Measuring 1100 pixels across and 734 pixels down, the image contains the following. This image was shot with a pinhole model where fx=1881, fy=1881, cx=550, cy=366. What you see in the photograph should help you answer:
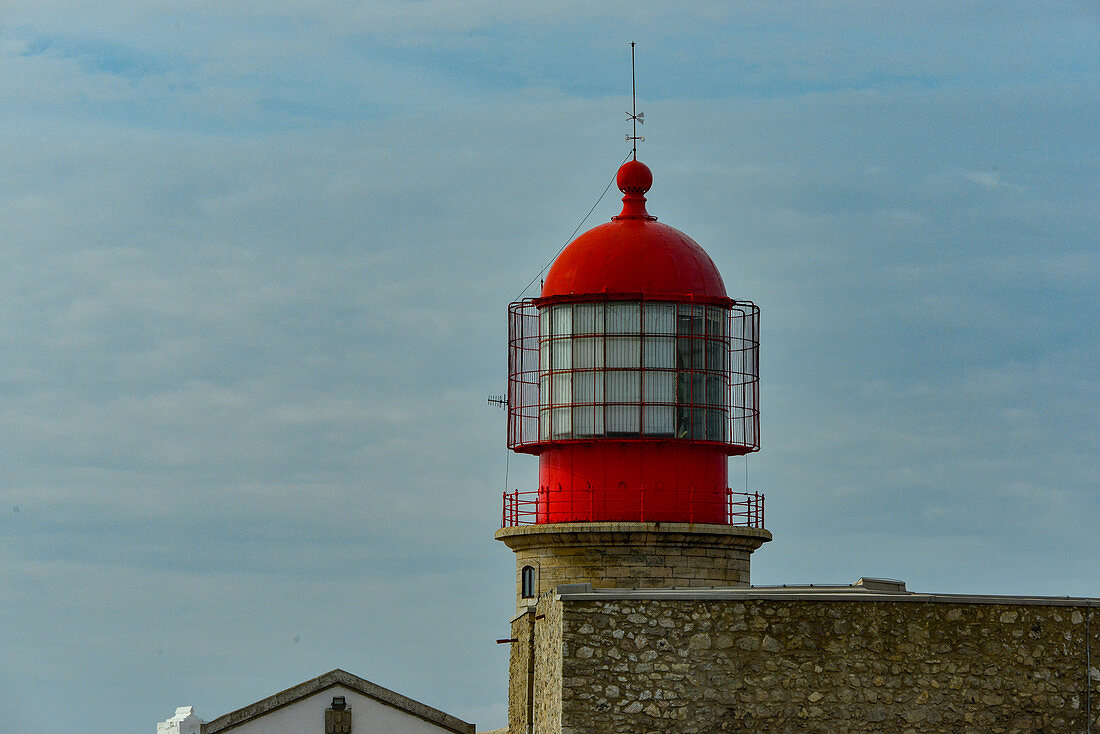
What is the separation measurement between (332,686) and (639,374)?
6.01m

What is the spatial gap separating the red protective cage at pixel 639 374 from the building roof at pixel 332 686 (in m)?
3.91

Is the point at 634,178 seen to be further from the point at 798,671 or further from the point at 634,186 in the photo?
the point at 798,671

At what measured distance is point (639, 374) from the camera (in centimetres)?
2417

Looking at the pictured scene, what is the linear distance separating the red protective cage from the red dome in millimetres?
178

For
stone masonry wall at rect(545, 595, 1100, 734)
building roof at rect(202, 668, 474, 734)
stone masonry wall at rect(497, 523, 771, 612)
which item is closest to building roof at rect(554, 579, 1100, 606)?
stone masonry wall at rect(545, 595, 1100, 734)

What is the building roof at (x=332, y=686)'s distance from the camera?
25141 mm

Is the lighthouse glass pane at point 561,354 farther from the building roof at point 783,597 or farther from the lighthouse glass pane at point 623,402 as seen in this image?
the building roof at point 783,597

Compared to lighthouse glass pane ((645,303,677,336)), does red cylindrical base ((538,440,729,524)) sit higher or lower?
lower

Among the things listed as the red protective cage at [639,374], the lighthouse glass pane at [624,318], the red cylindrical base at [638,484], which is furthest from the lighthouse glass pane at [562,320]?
the red cylindrical base at [638,484]

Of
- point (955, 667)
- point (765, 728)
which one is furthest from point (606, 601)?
point (955, 667)

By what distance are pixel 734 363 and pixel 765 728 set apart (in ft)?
25.3

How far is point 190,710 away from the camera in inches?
1007

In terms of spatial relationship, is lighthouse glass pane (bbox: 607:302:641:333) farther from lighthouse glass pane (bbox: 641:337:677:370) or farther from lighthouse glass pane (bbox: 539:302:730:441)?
lighthouse glass pane (bbox: 641:337:677:370)

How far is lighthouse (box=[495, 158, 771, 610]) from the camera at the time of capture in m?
24.0
